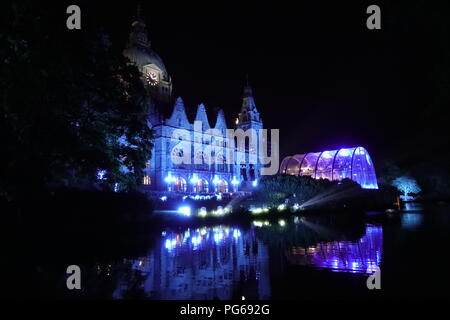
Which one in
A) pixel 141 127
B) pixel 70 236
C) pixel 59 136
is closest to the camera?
pixel 59 136

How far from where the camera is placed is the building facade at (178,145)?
68.4 meters

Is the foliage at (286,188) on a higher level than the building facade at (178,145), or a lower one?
lower

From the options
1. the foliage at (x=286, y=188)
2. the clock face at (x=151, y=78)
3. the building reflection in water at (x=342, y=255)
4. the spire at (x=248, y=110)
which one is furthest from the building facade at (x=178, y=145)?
the building reflection in water at (x=342, y=255)

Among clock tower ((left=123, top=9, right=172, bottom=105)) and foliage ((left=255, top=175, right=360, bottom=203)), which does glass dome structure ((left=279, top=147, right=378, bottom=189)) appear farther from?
clock tower ((left=123, top=9, right=172, bottom=105))

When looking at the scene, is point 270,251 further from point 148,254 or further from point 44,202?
point 44,202

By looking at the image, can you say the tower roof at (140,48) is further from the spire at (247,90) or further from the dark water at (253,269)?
the dark water at (253,269)

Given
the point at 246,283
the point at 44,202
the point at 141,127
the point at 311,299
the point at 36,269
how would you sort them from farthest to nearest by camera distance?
the point at 141,127 < the point at 44,202 < the point at 36,269 < the point at 246,283 < the point at 311,299

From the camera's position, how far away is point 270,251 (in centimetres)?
1342

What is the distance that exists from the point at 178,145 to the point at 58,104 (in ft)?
180

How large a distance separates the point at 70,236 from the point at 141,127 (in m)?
9.62

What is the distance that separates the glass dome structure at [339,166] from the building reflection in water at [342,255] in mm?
51834

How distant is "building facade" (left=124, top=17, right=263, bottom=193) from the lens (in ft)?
224

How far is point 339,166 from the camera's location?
68.8m
